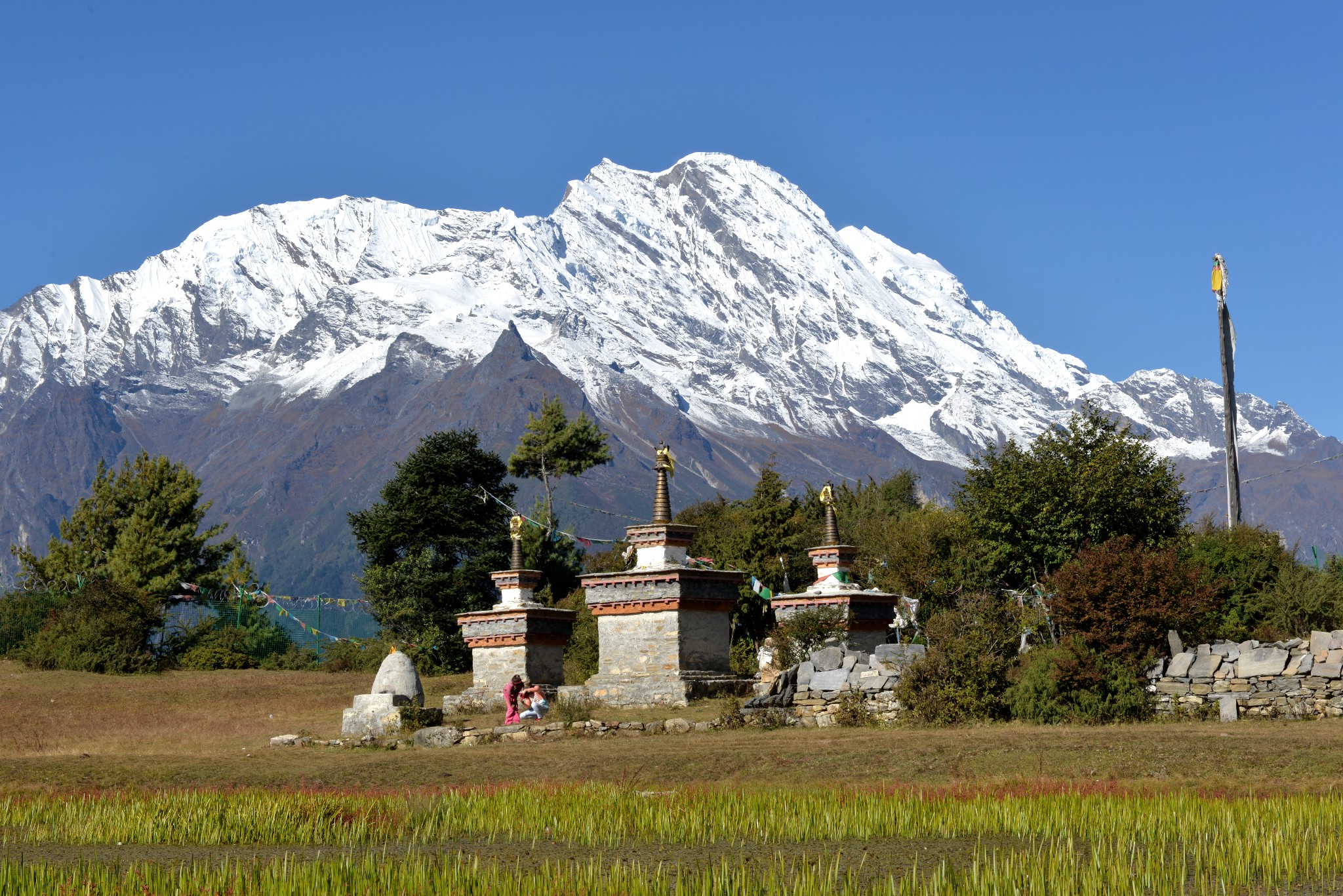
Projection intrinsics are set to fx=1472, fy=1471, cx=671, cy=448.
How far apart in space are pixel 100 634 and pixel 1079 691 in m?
39.1

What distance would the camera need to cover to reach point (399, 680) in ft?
119

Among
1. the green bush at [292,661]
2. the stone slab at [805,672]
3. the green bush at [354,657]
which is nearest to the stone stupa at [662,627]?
the stone slab at [805,672]

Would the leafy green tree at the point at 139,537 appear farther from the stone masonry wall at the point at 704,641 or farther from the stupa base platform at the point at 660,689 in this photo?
the stone masonry wall at the point at 704,641

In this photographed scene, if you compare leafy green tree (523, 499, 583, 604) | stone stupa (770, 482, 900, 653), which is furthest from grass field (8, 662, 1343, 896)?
leafy green tree (523, 499, 583, 604)

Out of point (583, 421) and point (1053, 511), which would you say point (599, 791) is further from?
point (583, 421)

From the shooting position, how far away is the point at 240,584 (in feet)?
238

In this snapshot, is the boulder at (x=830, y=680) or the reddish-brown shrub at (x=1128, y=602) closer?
the reddish-brown shrub at (x=1128, y=602)

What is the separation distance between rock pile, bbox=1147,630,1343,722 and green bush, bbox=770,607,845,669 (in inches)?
477

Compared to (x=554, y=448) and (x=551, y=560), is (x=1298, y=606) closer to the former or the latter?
(x=551, y=560)

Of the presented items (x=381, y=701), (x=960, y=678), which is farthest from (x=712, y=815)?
(x=381, y=701)

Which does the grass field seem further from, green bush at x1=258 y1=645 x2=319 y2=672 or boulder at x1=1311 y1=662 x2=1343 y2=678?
green bush at x1=258 y1=645 x2=319 y2=672

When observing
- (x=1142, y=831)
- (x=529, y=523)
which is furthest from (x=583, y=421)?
(x=1142, y=831)

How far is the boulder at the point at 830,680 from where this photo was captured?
32.1 m

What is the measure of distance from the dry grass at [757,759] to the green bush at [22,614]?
24.4 meters
